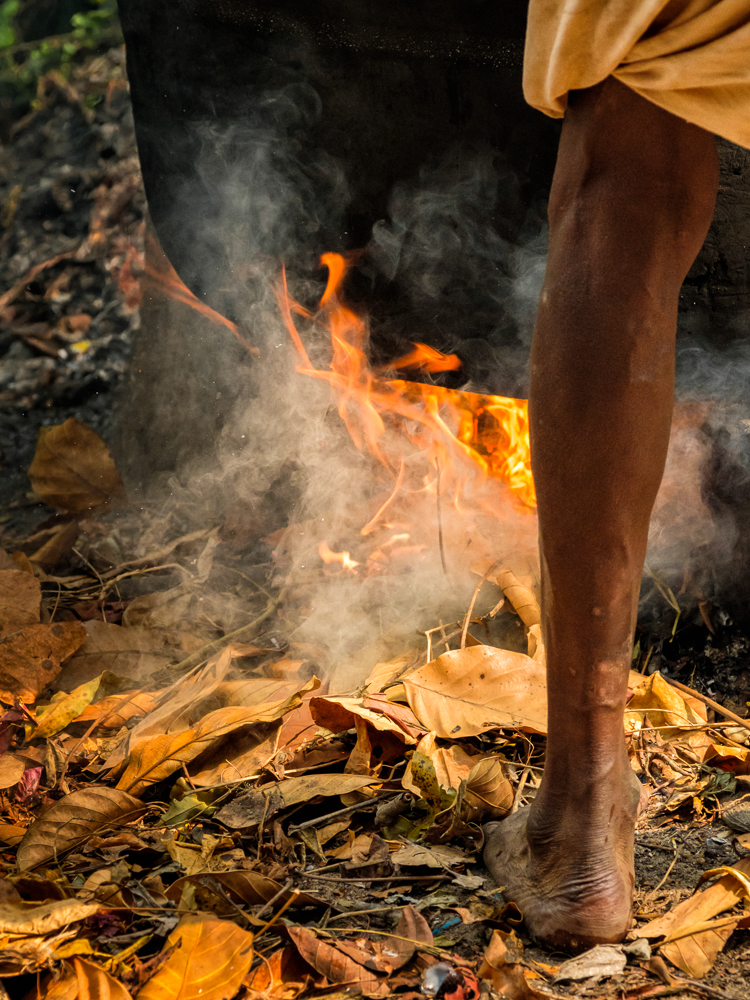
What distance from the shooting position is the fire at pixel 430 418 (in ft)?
7.50

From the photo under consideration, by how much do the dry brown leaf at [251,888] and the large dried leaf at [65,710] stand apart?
0.72 meters

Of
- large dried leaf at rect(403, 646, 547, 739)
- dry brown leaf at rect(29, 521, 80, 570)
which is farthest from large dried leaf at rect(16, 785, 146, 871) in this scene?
dry brown leaf at rect(29, 521, 80, 570)

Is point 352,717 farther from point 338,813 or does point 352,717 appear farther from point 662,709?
point 662,709

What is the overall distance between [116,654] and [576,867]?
1316mm

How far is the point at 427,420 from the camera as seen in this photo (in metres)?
2.34

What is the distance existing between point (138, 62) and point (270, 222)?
18.4 inches

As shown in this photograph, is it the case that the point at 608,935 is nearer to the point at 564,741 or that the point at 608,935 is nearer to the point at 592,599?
the point at 564,741

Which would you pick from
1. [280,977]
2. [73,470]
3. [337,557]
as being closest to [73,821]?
[280,977]

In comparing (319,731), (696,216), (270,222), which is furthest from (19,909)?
(270,222)

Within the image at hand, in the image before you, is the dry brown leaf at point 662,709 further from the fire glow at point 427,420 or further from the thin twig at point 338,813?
the fire glow at point 427,420

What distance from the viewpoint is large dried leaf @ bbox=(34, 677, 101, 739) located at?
1.78 meters

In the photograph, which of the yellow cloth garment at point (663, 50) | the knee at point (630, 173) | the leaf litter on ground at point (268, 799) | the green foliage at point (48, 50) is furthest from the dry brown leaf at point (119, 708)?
the green foliage at point (48, 50)

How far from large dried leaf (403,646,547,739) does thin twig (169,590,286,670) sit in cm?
68

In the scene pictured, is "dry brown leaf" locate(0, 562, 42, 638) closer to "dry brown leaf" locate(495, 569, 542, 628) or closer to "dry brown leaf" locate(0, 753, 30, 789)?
"dry brown leaf" locate(0, 753, 30, 789)
